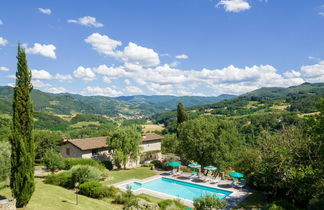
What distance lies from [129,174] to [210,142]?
12.4 metres

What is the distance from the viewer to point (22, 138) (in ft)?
47.0

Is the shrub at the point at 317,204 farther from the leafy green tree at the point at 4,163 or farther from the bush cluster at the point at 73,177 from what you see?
the leafy green tree at the point at 4,163

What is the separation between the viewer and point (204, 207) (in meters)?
14.8

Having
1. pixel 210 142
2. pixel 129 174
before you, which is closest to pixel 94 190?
pixel 129 174

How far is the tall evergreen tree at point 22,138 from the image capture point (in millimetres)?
14031

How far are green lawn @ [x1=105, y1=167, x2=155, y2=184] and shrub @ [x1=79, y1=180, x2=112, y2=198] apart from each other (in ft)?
22.1

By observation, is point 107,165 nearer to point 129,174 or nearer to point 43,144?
point 129,174

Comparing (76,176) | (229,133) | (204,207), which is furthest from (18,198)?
(229,133)

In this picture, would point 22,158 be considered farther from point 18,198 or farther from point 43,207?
point 43,207

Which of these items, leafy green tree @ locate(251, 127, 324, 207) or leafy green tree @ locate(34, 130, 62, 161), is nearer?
leafy green tree @ locate(251, 127, 324, 207)

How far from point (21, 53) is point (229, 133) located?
2631 cm

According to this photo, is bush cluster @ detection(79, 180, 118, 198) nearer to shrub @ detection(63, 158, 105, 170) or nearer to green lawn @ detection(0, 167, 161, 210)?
green lawn @ detection(0, 167, 161, 210)

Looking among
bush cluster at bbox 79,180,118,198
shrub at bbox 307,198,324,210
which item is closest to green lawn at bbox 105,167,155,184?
bush cluster at bbox 79,180,118,198

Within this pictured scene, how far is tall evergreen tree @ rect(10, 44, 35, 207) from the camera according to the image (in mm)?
14031
